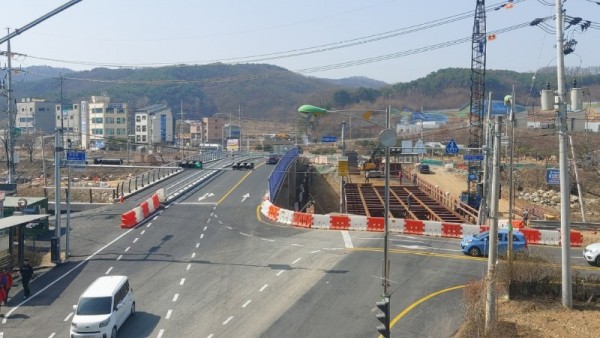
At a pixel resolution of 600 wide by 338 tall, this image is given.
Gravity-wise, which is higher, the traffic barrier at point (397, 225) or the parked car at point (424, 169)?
the parked car at point (424, 169)

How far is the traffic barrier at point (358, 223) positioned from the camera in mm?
36875

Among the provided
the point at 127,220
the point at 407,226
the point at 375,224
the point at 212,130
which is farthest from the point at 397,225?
the point at 212,130

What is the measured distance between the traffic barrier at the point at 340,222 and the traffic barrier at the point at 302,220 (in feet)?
5.09

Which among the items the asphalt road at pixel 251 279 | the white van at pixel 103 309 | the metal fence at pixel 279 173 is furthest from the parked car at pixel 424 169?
the white van at pixel 103 309

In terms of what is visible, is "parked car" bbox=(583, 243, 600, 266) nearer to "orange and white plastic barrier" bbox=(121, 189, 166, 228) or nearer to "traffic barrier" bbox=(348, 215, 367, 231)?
"traffic barrier" bbox=(348, 215, 367, 231)

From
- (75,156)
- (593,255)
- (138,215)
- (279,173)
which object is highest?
(75,156)

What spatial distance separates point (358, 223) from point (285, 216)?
5.36 metres

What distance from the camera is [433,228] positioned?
3619 cm

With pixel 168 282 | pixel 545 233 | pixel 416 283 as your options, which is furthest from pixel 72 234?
pixel 545 233

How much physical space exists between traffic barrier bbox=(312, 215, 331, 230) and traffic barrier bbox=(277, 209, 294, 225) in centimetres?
190

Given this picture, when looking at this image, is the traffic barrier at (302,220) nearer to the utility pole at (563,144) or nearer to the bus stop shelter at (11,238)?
the bus stop shelter at (11,238)

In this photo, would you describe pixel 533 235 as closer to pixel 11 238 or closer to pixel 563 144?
pixel 563 144

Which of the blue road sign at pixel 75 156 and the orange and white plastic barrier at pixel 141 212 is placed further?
the orange and white plastic barrier at pixel 141 212

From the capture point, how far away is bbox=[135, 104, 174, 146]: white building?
13750cm
